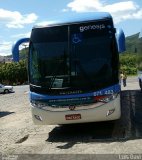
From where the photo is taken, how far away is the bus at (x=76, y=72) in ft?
38.3

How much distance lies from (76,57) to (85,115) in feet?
5.52

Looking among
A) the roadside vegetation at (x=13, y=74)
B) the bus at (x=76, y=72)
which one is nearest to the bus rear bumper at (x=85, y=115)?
the bus at (x=76, y=72)

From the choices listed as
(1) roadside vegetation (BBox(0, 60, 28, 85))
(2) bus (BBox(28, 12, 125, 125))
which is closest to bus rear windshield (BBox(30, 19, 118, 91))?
(2) bus (BBox(28, 12, 125, 125))

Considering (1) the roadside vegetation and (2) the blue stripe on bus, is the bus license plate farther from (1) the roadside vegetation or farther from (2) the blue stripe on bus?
(1) the roadside vegetation

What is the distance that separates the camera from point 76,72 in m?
11.8

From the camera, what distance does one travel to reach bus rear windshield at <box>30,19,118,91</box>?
11.8 m

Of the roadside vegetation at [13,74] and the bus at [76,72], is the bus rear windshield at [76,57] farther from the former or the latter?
the roadside vegetation at [13,74]

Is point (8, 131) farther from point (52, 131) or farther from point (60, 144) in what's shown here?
point (60, 144)

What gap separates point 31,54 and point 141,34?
1225 cm

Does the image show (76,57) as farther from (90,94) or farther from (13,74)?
(13,74)

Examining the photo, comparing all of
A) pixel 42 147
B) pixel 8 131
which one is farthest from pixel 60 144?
pixel 8 131

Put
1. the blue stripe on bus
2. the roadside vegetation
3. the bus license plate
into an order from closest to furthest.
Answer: the blue stripe on bus, the bus license plate, the roadside vegetation

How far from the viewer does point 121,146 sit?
9.92 metres

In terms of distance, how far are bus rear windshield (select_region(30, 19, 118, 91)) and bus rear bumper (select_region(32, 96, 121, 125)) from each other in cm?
62
